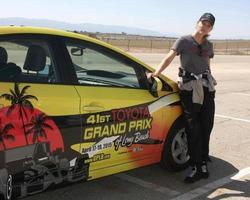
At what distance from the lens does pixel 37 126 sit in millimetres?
3885

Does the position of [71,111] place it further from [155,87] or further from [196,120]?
[196,120]

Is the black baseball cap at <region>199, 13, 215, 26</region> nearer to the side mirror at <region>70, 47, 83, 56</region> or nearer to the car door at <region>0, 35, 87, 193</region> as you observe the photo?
the side mirror at <region>70, 47, 83, 56</region>

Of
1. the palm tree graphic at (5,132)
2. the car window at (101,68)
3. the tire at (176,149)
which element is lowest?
the tire at (176,149)

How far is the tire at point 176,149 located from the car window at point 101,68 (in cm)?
74

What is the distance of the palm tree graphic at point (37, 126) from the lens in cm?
385

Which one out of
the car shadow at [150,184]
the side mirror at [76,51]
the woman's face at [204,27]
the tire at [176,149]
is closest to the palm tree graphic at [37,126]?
the side mirror at [76,51]

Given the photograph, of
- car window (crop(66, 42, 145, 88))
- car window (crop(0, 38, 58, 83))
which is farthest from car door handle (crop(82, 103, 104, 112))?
car window (crop(0, 38, 58, 83))

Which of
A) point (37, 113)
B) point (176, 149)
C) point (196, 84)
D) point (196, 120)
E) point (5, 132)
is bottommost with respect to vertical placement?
point (176, 149)

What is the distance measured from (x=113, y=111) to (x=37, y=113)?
2.95 ft

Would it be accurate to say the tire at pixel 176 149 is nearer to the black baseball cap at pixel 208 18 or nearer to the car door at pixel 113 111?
the car door at pixel 113 111

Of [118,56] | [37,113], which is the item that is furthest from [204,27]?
[37,113]

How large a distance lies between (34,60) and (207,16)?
78.4 inches

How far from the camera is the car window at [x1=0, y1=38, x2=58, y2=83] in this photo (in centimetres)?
394

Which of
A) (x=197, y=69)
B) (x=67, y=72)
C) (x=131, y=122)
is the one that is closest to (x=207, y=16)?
(x=197, y=69)
